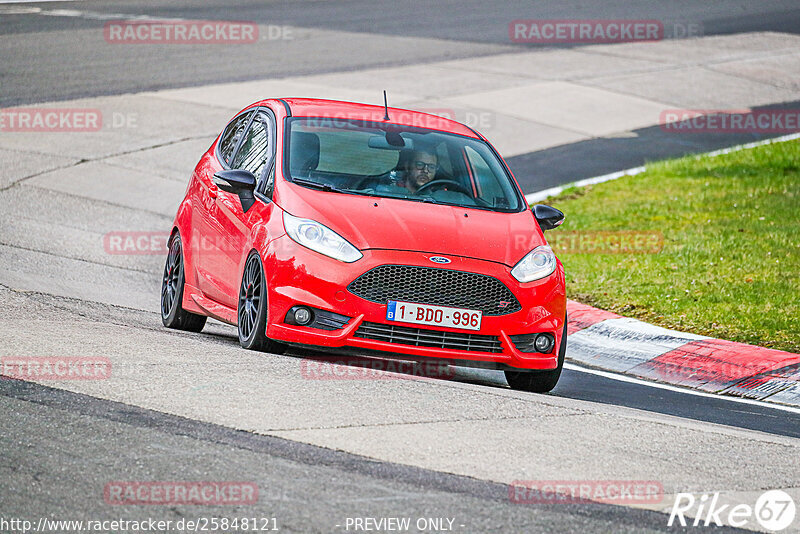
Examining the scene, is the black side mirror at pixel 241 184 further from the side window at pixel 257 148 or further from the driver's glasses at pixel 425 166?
the driver's glasses at pixel 425 166

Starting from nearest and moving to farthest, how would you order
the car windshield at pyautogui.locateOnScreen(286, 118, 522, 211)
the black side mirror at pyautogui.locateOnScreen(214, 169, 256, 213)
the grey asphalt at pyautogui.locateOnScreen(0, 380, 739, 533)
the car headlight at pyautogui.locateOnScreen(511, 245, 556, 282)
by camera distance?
the grey asphalt at pyautogui.locateOnScreen(0, 380, 739, 533), the car headlight at pyautogui.locateOnScreen(511, 245, 556, 282), the black side mirror at pyautogui.locateOnScreen(214, 169, 256, 213), the car windshield at pyautogui.locateOnScreen(286, 118, 522, 211)

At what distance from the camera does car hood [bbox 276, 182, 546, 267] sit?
770 centimetres

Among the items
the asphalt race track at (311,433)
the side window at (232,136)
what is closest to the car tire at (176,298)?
the asphalt race track at (311,433)

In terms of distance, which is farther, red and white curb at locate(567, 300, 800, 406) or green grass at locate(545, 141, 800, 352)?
green grass at locate(545, 141, 800, 352)

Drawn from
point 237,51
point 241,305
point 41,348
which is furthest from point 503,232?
point 237,51

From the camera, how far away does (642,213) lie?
47.2 feet

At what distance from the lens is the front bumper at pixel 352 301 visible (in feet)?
24.8

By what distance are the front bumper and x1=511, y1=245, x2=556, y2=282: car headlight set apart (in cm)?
6

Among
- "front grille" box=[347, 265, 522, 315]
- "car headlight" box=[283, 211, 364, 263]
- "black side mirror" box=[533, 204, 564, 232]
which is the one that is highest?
"car headlight" box=[283, 211, 364, 263]

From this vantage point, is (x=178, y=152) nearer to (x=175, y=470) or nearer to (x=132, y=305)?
(x=132, y=305)

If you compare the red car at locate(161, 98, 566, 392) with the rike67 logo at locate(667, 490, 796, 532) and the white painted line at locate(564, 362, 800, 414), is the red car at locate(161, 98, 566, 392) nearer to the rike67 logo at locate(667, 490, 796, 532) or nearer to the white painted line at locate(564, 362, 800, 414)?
the white painted line at locate(564, 362, 800, 414)

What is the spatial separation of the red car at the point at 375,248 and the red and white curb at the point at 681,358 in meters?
1.50

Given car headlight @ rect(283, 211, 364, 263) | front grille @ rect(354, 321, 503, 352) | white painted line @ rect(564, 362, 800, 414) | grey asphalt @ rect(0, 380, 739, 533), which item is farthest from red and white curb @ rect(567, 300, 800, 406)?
grey asphalt @ rect(0, 380, 739, 533)

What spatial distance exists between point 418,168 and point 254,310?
1618 millimetres
